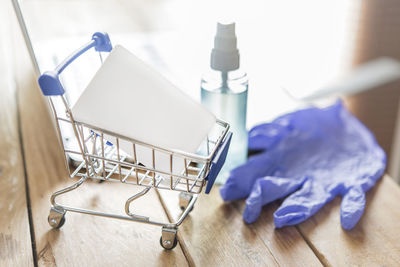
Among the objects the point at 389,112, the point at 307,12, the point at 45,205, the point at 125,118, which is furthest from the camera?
the point at 389,112

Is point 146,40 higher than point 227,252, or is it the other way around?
point 146,40

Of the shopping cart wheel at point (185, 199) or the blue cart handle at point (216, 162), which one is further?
the shopping cart wheel at point (185, 199)

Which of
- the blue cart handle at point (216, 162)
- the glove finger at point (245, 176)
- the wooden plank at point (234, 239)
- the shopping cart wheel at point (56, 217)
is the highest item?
the blue cart handle at point (216, 162)

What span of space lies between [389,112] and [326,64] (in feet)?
0.74

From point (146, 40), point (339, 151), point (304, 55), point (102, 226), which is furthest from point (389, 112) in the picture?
point (102, 226)

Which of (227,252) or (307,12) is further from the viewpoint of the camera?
(307,12)

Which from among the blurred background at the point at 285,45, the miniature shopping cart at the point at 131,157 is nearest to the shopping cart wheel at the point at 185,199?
the miniature shopping cart at the point at 131,157

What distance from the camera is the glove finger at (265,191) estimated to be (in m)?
0.61

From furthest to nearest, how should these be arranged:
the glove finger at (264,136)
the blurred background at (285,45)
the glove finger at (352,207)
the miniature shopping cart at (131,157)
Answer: the blurred background at (285,45) < the glove finger at (264,136) < the glove finger at (352,207) < the miniature shopping cart at (131,157)

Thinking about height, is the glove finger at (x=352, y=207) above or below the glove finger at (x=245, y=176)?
below

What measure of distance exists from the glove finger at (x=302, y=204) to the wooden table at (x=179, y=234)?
1 centimetres

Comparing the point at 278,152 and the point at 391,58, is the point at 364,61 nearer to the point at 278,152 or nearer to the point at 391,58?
the point at 391,58

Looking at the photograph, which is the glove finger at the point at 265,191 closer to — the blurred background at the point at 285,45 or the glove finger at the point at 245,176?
the glove finger at the point at 245,176

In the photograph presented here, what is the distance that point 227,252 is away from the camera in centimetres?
56
